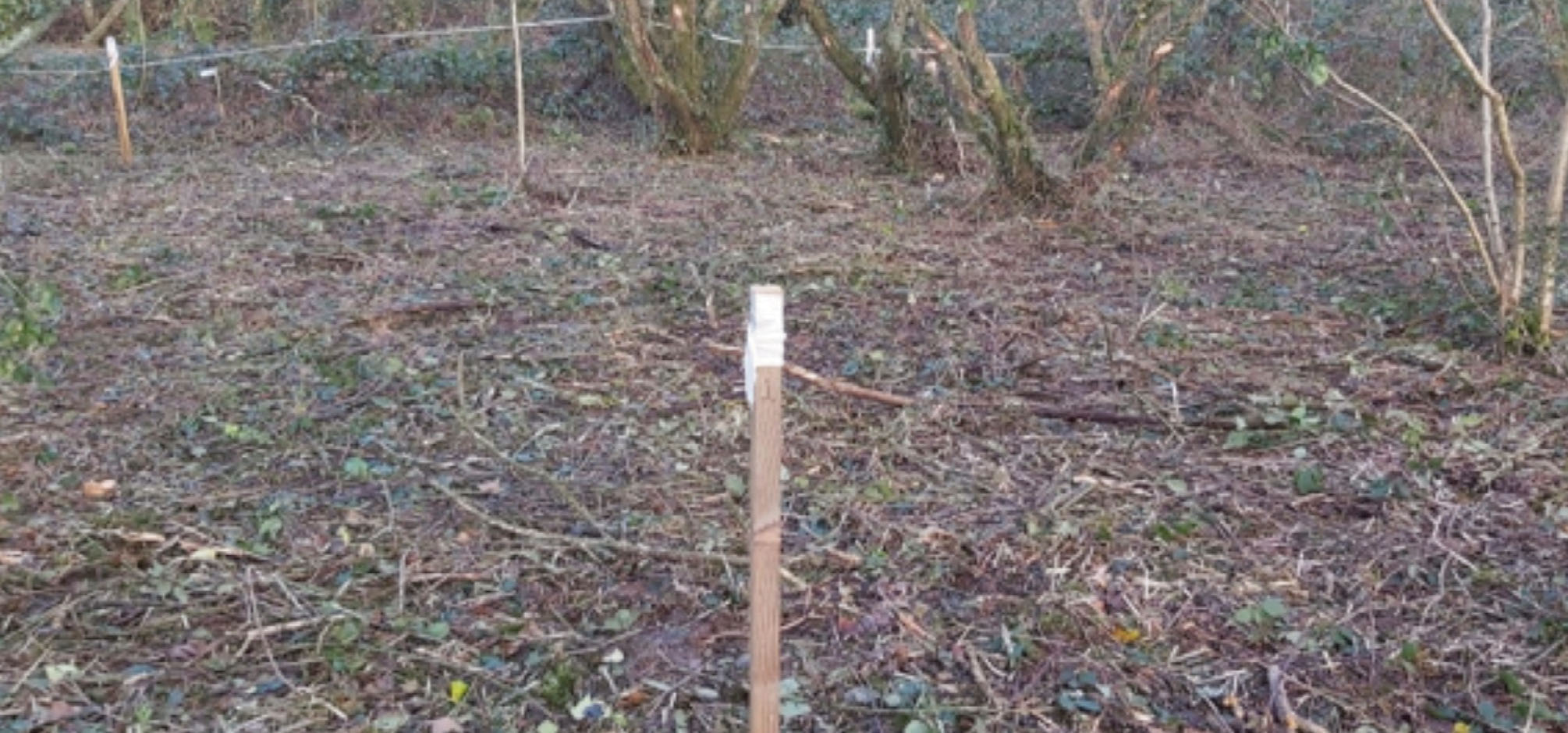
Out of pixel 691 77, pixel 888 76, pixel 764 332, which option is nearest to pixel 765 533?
pixel 764 332

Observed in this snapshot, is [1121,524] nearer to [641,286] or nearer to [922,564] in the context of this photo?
[922,564]

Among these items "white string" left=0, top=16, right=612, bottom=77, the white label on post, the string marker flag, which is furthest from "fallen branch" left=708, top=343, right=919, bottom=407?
the string marker flag

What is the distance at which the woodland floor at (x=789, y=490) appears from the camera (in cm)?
286

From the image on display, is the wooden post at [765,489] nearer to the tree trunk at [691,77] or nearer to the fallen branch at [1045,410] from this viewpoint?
the fallen branch at [1045,410]

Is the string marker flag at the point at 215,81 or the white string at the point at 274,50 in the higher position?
the white string at the point at 274,50

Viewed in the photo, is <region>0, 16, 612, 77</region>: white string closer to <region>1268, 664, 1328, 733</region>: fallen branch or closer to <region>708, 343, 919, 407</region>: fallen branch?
<region>708, 343, 919, 407</region>: fallen branch

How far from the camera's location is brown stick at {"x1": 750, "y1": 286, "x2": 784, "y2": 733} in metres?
2.11

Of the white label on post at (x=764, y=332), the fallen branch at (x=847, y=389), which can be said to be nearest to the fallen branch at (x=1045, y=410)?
the fallen branch at (x=847, y=389)

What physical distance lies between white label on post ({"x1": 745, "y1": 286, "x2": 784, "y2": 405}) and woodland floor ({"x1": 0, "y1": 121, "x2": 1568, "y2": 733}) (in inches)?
37.4

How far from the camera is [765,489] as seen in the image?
2180 millimetres

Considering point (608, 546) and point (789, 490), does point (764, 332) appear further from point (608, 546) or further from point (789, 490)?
point (789, 490)

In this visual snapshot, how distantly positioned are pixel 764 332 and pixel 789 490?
69.3 inches

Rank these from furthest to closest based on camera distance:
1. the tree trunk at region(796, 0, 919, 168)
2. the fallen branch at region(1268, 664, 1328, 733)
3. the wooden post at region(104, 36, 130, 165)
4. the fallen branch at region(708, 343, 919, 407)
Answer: the wooden post at region(104, 36, 130, 165)
the tree trunk at region(796, 0, 919, 168)
the fallen branch at region(708, 343, 919, 407)
the fallen branch at region(1268, 664, 1328, 733)

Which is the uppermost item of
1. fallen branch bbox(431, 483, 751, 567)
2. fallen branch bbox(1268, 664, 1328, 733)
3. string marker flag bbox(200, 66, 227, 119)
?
fallen branch bbox(1268, 664, 1328, 733)
